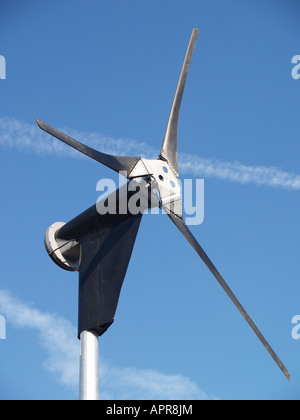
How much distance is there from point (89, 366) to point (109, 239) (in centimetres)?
366

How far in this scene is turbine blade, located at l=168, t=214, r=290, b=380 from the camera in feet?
60.7

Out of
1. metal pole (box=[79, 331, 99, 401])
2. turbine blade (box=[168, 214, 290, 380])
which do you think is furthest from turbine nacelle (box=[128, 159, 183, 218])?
metal pole (box=[79, 331, 99, 401])

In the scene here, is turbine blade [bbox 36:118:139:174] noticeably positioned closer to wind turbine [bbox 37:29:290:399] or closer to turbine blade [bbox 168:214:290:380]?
wind turbine [bbox 37:29:290:399]

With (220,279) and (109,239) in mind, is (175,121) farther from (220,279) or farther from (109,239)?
(220,279)

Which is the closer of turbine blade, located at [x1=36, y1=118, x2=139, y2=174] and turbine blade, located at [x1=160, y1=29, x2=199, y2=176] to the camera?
turbine blade, located at [x1=36, y1=118, x2=139, y2=174]

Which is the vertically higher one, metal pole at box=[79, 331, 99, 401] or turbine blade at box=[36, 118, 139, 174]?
turbine blade at box=[36, 118, 139, 174]

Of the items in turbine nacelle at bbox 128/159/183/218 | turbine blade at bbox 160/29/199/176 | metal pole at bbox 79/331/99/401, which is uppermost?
turbine blade at bbox 160/29/199/176

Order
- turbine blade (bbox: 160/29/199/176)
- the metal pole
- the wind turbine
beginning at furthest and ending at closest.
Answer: turbine blade (bbox: 160/29/199/176)
the wind turbine
the metal pole

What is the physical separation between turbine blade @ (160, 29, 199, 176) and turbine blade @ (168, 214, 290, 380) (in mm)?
1952

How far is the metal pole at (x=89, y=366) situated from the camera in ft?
57.8

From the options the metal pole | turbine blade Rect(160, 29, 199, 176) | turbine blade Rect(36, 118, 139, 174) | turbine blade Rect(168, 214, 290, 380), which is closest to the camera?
the metal pole

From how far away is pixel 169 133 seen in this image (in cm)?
2198
